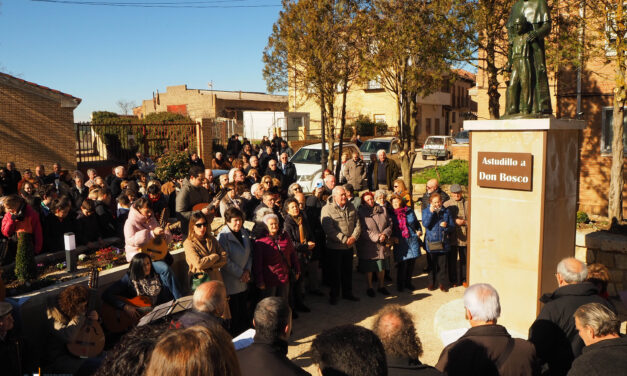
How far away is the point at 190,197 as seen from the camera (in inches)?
346

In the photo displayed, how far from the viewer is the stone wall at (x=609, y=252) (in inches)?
312

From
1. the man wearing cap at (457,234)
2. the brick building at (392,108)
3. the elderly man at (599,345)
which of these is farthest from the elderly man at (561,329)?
the brick building at (392,108)

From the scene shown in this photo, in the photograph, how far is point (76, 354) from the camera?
4.61 metres

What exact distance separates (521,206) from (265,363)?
425 centimetres

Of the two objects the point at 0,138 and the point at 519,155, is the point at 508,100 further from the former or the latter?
the point at 0,138

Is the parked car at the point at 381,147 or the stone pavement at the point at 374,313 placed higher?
the parked car at the point at 381,147

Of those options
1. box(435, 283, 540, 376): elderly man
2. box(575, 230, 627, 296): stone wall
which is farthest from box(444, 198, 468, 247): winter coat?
box(435, 283, 540, 376): elderly man

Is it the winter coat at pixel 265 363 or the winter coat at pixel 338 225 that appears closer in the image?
the winter coat at pixel 265 363

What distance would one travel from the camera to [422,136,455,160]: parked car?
95.1ft

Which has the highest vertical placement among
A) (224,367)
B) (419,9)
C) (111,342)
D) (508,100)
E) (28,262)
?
(419,9)

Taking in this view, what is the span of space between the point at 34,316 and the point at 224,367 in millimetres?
4839

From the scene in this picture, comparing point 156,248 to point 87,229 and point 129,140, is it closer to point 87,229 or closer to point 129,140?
point 87,229

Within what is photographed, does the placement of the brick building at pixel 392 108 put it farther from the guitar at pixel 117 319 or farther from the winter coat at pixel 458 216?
the guitar at pixel 117 319

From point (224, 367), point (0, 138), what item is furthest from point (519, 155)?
point (0, 138)
